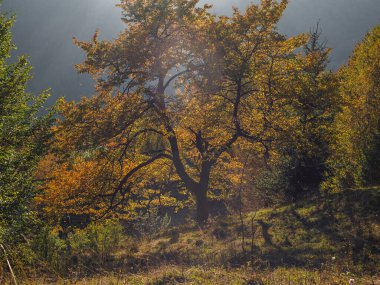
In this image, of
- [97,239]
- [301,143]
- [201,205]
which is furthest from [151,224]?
[301,143]

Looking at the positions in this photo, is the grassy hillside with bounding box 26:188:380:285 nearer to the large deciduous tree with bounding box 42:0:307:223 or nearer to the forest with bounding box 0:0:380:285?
the forest with bounding box 0:0:380:285

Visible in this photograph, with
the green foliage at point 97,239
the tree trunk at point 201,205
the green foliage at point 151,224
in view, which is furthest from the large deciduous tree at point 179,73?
the green foliage at point 151,224

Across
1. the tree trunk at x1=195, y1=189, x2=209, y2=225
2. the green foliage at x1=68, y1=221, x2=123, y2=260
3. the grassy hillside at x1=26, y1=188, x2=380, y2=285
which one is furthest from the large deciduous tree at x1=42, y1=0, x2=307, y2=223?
the grassy hillside at x1=26, y1=188, x2=380, y2=285

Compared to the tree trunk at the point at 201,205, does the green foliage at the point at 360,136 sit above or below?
above

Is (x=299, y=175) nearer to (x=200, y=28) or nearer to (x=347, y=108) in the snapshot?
(x=347, y=108)

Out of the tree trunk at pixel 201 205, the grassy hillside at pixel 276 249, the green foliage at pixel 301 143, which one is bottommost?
the grassy hillside at pixel 276 249

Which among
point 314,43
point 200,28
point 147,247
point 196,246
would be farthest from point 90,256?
point 314,43

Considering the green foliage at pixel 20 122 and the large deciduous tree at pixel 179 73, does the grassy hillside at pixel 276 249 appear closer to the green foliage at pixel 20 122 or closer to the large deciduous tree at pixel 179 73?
the large deciduous tree at pixel 179 73

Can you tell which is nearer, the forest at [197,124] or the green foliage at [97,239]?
the forest at [197,124]

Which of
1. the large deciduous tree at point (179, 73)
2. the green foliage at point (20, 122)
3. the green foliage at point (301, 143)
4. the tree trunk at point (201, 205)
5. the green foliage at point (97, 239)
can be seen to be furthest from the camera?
the tree trunk at point (201, 205)

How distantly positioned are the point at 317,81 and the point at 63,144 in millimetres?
14494

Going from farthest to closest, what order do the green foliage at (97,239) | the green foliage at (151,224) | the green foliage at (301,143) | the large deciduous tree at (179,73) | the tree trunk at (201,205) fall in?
the green foliage at (151,224) < the tree trunk at (201,205) < the green foliage at (301,143) < the large deciduous tree at (179,73) < the green foliage at (97,239)

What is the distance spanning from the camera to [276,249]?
13234 millimetres

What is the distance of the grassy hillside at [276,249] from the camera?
30.2 ft
